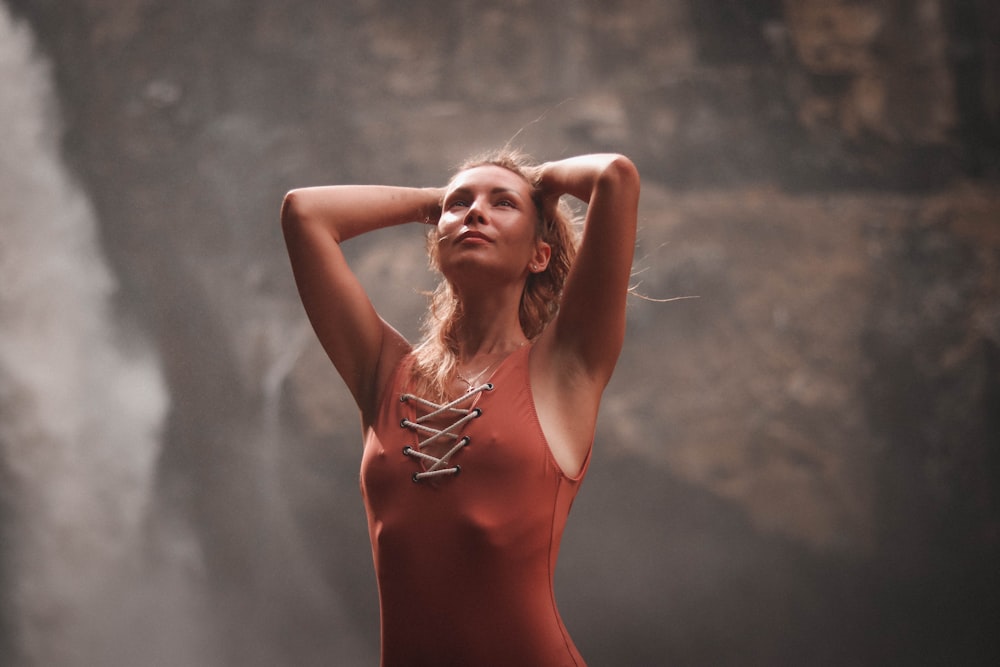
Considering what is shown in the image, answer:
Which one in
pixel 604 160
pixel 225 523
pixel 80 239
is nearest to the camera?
pixel 604 160

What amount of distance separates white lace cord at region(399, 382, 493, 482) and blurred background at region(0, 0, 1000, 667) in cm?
200

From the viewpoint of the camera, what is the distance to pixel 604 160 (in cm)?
153

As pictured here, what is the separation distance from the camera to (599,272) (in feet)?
4.92

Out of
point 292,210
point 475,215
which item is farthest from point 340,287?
point 475,215

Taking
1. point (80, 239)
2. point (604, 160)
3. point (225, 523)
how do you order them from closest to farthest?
1. point (604, 160)
2. point (225, 523)
3. point (80, 239)

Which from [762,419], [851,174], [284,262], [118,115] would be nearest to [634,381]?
[762,419]

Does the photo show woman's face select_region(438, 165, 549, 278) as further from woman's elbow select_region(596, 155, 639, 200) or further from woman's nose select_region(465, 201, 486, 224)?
woman's elbow select_region(596, 155, 639, 200)

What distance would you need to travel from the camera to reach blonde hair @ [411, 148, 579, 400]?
1.70m

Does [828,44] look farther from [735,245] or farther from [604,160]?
[604,160]

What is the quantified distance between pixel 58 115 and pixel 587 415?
309 centimetres

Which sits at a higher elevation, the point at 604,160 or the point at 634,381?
the point at 604,160

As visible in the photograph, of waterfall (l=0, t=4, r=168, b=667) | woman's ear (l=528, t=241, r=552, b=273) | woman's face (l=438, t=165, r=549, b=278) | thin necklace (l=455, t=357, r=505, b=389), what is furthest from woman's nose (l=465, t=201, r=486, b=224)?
waterfall (l=0, t=4, r=168, b=667)

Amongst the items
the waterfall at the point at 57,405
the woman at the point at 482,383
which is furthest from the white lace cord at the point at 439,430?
the waterfall at the point at 57,405

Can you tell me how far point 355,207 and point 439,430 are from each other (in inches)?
18.1
